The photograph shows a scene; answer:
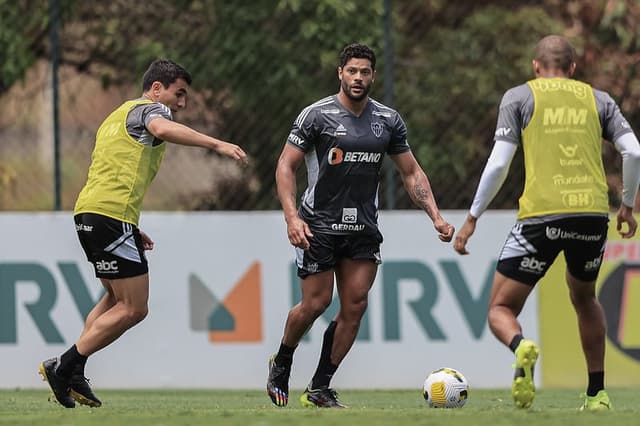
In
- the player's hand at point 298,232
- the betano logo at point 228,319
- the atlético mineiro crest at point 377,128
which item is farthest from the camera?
the betano logo at point 228,319

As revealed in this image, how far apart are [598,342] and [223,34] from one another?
6.25 meters

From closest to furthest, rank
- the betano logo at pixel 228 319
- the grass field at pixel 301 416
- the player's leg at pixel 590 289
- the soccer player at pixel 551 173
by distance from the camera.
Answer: the grass field at pixel 301 416 → the soccer player at pixel 551 173 → the player's leg at pixel 590 289 → the betano logo at pixel 228 319

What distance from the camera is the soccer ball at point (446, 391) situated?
28.8 ft

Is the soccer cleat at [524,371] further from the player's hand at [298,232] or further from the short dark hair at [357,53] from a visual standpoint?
the short dark hair at [357,53]

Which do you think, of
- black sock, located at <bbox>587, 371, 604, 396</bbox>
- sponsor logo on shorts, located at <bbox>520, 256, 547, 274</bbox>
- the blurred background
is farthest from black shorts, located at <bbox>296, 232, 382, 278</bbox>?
the blurred background

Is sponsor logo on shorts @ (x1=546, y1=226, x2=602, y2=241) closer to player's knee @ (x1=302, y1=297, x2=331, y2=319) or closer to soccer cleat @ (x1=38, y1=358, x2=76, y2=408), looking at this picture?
player's knee @ (x1=302, y1=297, x2=331, y2=319)

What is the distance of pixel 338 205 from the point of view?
880cm

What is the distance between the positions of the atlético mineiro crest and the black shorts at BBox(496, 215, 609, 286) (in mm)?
1284

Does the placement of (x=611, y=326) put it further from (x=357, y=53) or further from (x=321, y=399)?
(x=357, y=53)

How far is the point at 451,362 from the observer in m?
12.4

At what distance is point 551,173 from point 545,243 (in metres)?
0.39

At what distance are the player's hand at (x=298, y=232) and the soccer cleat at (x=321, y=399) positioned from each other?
0.98 metres

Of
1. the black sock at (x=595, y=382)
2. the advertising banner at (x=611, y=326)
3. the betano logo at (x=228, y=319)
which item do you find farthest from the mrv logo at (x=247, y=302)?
the black sock at (x=595, y=382)

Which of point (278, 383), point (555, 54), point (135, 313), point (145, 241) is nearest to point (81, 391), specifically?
point (135, 313)
